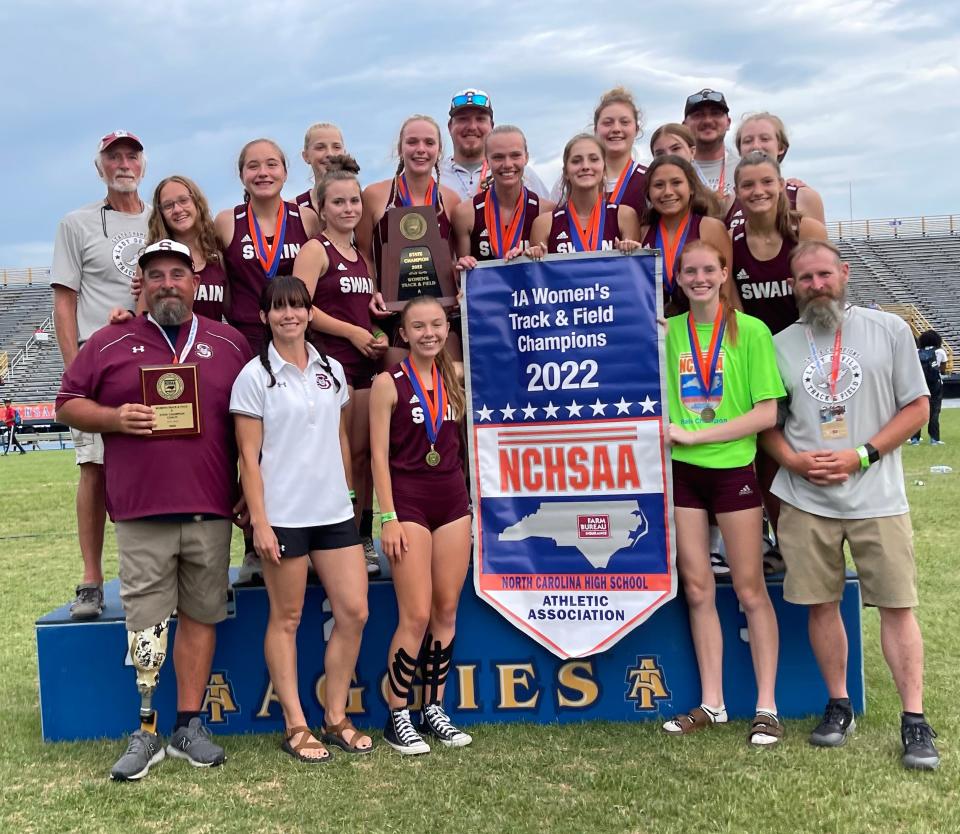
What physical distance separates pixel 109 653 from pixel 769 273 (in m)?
3.21

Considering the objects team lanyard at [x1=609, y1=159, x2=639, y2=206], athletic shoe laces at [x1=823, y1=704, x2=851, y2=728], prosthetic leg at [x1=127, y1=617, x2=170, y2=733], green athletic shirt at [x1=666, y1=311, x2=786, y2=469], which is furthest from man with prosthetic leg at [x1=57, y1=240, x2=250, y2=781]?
athletic shoe laces at [x1=823, y1=704, x2=851, y2=728]

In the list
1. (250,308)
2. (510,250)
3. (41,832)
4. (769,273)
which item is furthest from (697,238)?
(41,832)

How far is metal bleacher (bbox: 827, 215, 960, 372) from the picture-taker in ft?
114

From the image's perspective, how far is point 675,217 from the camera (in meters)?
3.95

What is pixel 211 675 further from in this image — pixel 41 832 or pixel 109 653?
pixel 41 832

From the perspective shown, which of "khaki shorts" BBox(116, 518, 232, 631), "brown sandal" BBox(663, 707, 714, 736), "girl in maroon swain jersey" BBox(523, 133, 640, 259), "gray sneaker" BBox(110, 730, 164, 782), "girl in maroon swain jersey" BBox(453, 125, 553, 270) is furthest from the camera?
"girl in maroon swain jersey" BBox(453, 125, 553, 270)

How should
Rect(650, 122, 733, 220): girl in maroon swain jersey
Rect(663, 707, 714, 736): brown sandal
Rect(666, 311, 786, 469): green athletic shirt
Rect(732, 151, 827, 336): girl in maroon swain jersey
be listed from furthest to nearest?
Rect(650, 122, 733, 220): girl in maroon swain jersey → Rect(732, 151, 827, 336): girl in maroon swain jersey → Rect(663, 707, 714, 736): brown sandal → Rect(666, 311, 786, 469): green athletic shirt

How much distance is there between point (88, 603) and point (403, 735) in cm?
146

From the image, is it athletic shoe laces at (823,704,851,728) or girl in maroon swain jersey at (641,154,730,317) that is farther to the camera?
girl in maroon swain jersey at (641,154,730,317)

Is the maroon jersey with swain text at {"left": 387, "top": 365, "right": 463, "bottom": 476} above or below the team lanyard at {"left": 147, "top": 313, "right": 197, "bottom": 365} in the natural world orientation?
below

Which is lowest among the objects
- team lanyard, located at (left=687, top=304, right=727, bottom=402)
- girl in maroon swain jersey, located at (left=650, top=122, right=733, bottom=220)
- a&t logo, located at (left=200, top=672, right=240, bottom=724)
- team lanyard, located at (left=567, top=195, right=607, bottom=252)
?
a&t logo, located at (left=200, top=672, right=240, bottom=724)

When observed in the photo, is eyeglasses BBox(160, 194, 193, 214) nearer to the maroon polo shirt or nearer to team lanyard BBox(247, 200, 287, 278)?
team lanyard BBox(247, 200, 287, 278)

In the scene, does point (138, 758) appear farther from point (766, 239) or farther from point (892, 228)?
point (892, 228)

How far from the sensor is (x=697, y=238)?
389cm
